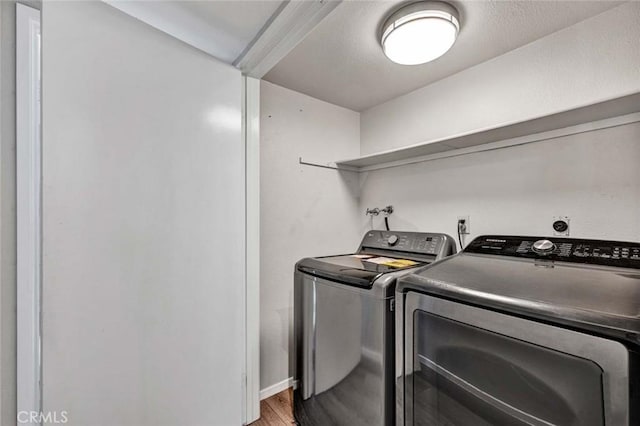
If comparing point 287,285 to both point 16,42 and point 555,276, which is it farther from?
point 16,42

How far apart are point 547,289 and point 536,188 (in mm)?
911

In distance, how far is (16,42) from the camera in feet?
3.41

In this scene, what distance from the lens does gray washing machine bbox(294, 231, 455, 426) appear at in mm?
1197

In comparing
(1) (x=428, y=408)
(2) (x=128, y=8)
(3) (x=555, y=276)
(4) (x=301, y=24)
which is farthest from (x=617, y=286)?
(2) (x=128, y=8)

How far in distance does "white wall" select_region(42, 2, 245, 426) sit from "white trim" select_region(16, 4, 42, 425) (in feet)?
0.58

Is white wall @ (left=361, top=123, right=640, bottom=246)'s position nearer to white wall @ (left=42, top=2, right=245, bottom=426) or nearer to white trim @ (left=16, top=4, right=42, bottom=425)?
white wall @ (left=42, top=2, right=245, bottom=426)

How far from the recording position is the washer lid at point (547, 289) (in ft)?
2.31

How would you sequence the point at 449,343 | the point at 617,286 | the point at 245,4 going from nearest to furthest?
the point at 617,286
the point at 449,343
the point at 245,4

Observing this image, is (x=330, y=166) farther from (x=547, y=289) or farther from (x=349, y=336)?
(x=547, y=289)

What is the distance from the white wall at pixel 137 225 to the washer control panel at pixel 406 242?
1037 mm

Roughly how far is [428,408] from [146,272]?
129cm

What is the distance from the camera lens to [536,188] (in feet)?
5.10

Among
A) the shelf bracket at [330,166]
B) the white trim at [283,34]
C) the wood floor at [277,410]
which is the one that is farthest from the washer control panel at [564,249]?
the wood floor at [277,410]

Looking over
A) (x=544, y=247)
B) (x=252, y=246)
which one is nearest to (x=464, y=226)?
(x=544, y=247)
